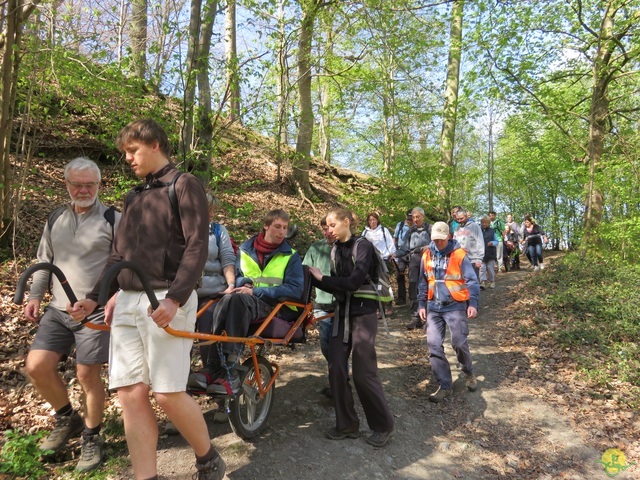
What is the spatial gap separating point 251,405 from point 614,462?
3752 mm

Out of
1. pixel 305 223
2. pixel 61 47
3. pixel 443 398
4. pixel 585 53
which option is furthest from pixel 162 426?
pixel 585 53

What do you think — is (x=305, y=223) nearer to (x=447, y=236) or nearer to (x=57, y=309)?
(x=447, y=236)

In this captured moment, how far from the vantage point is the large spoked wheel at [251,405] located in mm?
3668

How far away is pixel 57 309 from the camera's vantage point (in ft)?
11.0

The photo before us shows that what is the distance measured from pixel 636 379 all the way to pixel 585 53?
10.2m

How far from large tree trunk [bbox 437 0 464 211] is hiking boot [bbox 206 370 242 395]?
8.87 metres

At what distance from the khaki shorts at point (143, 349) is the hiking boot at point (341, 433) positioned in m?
2.02

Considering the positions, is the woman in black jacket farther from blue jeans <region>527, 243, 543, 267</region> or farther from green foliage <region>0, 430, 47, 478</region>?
blue jeans <region>527, 243, 543, 267</region>

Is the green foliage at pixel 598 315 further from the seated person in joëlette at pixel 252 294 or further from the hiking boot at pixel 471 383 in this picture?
the seated person in joëlette at pixel 252 294

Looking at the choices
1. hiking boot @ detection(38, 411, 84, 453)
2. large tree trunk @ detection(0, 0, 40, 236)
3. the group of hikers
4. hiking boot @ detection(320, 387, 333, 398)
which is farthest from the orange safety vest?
large tree trunk @ detection(0, 0, 40, 236)

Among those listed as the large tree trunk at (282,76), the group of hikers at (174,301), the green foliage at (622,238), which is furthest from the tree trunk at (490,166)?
the group of hikers at (174,301)

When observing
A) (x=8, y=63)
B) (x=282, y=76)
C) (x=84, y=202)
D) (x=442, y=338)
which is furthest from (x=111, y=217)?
(x=282, y=76)

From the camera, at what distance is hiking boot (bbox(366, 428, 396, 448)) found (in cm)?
405

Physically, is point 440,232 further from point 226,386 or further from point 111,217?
point 111,217
